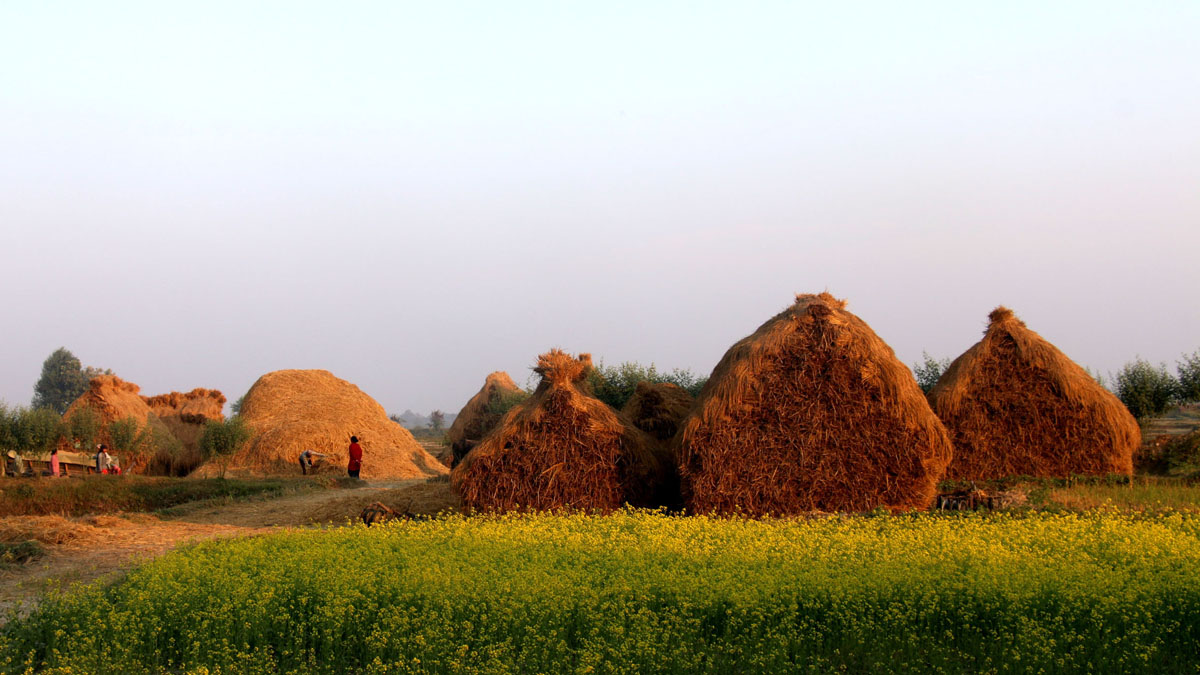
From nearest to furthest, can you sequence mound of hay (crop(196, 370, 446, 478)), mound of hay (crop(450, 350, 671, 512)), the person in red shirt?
mound of hay (crop(450, 350, 671, 512)) < the person in red shirt < mound of hay (crop(196, 370, 446, 478))

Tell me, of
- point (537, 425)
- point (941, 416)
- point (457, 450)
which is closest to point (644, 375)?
point (457, 450)

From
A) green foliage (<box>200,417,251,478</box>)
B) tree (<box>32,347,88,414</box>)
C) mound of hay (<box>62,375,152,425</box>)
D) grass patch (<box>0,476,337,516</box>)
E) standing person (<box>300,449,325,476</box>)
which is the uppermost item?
tree (<box>32,347,88,414</box>)

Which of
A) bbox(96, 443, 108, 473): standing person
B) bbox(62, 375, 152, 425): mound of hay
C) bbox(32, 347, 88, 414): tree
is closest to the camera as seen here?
bbox(96, 443, 108, 473): standing person

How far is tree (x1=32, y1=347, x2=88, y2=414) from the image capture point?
242ft

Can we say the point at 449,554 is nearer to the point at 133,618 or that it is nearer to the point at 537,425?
the point at 133,618

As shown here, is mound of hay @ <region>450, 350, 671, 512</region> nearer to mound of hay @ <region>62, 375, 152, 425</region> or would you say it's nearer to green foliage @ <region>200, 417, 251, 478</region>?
green foliage @ <region>200, 417, 251, 478</region>

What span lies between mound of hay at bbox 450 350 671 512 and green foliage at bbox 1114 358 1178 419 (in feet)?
58.2

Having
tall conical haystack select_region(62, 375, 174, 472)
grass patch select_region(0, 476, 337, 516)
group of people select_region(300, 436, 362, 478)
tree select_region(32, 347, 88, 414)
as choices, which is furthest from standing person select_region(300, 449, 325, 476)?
tree select_region(32, 347, 88, 414)

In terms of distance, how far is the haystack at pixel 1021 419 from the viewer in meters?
18.5

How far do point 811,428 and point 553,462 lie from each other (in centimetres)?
397

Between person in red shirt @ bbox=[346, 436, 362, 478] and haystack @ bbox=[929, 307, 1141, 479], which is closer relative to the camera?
haystack @ bbox=[929, 307, 1141, 479]

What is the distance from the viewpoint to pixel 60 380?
245ft

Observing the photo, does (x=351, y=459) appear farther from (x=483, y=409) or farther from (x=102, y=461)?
(x=483, y=409)

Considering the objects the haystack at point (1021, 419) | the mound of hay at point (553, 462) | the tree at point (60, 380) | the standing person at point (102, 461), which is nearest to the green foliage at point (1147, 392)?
the haystack at point (1021, 419)
